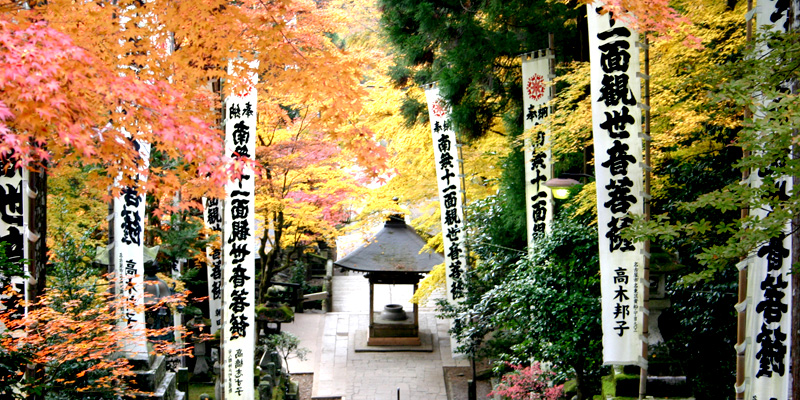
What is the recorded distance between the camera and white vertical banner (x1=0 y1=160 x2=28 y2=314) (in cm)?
829

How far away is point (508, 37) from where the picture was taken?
12.7 meters

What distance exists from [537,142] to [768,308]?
5471 mm

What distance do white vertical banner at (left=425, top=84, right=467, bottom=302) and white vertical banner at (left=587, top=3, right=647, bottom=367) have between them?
255 inches

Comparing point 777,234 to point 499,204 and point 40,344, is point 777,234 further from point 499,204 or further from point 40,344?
point 499,204

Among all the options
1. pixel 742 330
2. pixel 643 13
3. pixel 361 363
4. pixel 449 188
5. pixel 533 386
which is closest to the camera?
pixel 742 330

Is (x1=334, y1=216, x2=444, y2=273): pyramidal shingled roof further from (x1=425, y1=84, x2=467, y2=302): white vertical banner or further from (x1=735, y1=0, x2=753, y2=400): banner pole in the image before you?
(x1=735, y1=0, x2=753, y2=400): banner pole

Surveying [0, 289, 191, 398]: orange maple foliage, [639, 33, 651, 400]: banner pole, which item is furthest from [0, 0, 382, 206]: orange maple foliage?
[639, 33, 651, 400]: banner pole

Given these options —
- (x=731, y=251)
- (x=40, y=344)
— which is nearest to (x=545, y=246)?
(x=731, y=251)

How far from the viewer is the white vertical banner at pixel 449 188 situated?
46.6 feet

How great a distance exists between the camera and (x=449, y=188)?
1435 cm

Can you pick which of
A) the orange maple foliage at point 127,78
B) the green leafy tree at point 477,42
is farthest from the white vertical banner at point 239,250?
the green leafy tree at point 477,42

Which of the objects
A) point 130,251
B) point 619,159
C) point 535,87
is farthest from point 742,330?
point 130,251

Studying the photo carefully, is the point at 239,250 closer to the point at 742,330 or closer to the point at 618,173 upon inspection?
the point at 618,173

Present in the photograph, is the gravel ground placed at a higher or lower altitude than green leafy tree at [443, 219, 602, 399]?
lower
